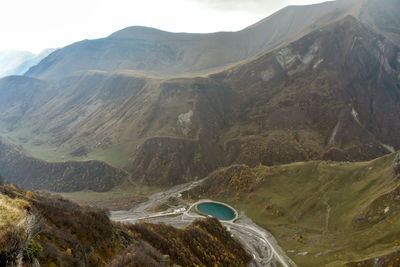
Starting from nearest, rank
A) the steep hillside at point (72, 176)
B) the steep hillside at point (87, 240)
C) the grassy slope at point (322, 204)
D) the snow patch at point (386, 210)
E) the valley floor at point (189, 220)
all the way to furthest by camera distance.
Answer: the steep hillside at point (87, 240) < the grassy slope at point (322, 204) < the snow patch at point (386, 210) < the valley floor at point (189, 220) < the steep hillside at point (72, 176)

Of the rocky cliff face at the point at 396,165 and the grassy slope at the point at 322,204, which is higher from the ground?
the rocky cliff face at the point at 396,165

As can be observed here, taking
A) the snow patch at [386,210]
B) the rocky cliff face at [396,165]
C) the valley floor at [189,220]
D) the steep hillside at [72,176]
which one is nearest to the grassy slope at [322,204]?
the snow patch at [386,210]

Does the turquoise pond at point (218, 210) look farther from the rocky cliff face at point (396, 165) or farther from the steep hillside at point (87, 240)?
the rocky cliff face at point (396, 165)

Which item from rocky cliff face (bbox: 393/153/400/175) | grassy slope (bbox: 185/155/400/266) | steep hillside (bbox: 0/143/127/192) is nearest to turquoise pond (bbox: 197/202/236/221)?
grassy slope (bbox: 185/155/400/266)

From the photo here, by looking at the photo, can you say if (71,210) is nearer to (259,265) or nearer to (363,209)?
(259,265)

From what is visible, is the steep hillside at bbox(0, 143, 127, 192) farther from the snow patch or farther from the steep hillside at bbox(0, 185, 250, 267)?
the snow patch
